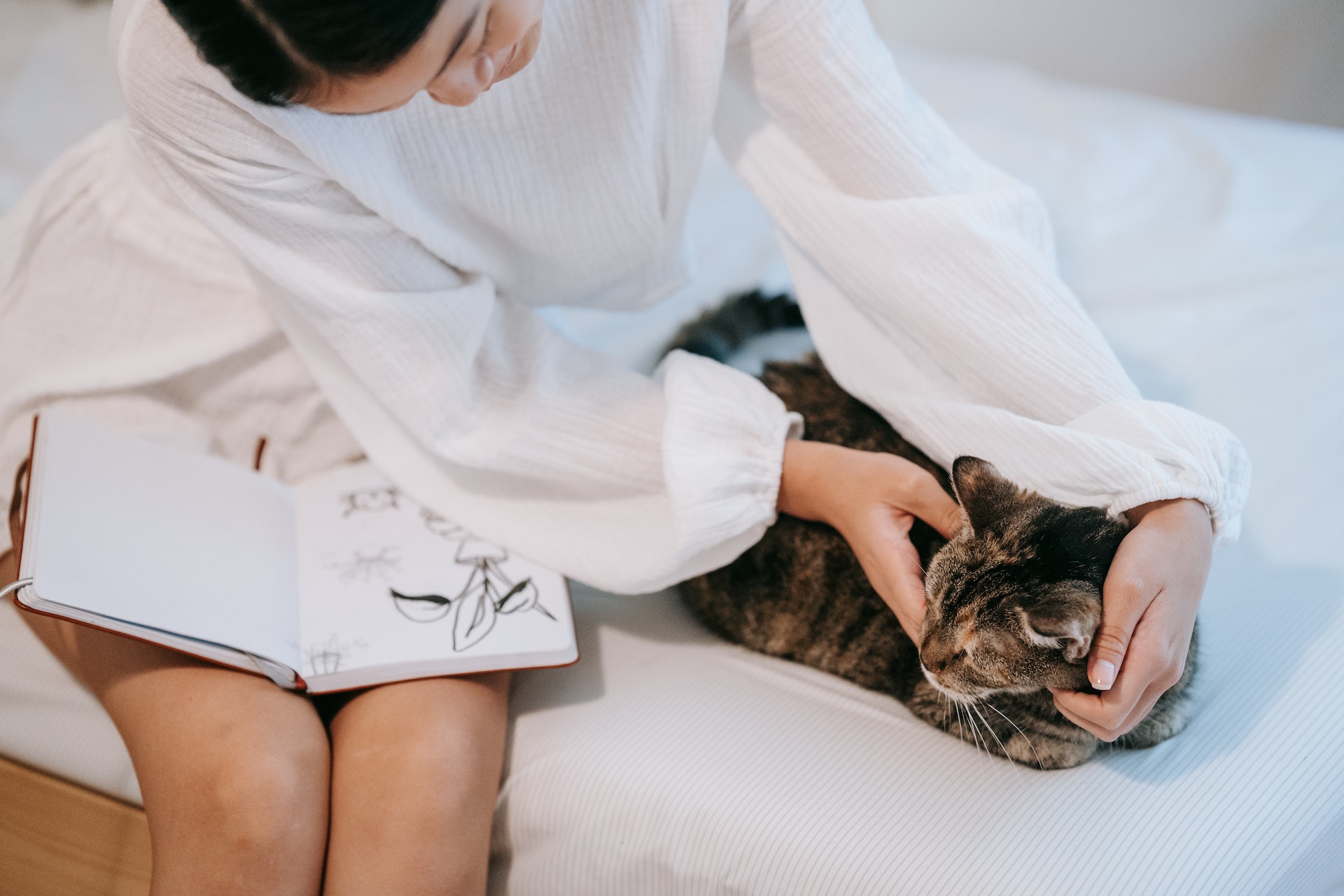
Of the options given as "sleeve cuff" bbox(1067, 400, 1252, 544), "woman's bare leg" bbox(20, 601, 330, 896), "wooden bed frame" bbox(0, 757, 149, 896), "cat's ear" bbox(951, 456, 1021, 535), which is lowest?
"wooden bed frame" bbox(0, 757, 149, 896)

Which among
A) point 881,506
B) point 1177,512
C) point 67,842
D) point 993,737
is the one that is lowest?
point 67,842

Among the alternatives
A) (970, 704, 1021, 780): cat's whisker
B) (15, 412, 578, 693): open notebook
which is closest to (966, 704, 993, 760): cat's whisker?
(970, 704, 1021, 780): cat's whisker

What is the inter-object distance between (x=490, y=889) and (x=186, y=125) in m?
0.66

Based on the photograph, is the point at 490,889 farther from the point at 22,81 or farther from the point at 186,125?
the point at 22,81

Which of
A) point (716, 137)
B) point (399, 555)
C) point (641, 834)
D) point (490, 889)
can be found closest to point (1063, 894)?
point (641, 834)

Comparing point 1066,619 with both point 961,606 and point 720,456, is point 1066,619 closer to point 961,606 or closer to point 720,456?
point 961,606

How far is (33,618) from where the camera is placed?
813 millimetres

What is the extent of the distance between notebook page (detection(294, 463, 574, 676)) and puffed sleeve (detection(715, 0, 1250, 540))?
373 millimetres

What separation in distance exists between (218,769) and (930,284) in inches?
26.8

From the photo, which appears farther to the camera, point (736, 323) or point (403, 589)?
point (736, 323)

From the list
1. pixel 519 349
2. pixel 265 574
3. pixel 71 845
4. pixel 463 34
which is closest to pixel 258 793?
pixel 265 574

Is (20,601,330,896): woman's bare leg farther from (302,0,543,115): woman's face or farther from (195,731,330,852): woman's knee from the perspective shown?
(302,0,543,115): woman's face

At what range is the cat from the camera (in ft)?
2.05

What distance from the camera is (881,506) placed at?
729mm
